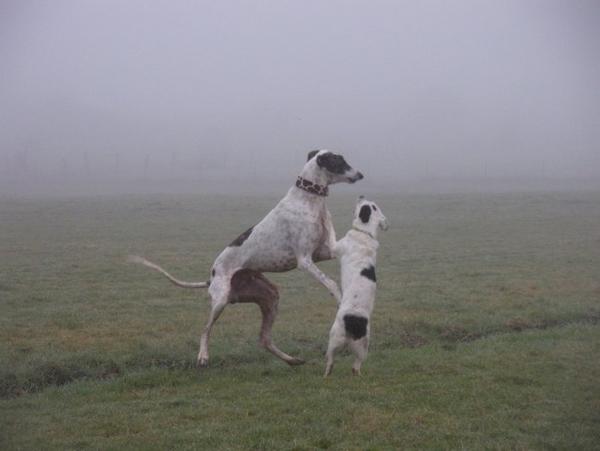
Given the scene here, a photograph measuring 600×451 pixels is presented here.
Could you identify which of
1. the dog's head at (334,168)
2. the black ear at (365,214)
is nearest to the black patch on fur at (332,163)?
the dog's head at (334,168)

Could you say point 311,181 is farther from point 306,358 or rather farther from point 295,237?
point 306,358

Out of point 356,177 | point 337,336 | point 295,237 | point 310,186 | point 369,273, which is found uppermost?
point 356,177

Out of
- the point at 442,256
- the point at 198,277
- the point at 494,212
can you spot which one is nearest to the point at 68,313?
the point at 198,277

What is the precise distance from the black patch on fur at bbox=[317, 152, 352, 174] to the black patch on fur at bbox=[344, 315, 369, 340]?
6.48ft

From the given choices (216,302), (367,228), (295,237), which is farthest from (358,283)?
(216,302)

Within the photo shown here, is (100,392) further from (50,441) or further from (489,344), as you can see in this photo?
(489,344)

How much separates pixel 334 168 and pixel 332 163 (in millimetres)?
68

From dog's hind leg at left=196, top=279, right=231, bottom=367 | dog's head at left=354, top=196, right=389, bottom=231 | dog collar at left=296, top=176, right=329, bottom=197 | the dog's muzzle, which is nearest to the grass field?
dog's hind leg at left=196, top=279, right=231, bottom=367

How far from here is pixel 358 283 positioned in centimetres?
874

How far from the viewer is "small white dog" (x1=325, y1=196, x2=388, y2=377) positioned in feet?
28.2

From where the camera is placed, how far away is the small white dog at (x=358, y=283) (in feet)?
28.2

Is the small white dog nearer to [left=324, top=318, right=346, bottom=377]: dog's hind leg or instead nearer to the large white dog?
[left=324, top=318, right=346, bottom=377]: dog's hind leg

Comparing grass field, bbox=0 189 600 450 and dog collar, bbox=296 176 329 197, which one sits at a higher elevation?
dog collar, bbox=296 176 329 197

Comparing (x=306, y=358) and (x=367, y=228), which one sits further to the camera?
(x=306, y=358)
